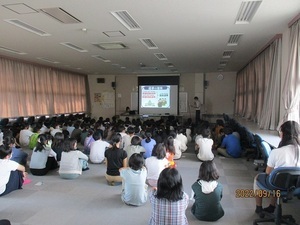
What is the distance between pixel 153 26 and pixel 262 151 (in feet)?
10.1

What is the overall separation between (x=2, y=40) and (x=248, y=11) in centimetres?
569

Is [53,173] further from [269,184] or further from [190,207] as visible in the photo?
[269,184]

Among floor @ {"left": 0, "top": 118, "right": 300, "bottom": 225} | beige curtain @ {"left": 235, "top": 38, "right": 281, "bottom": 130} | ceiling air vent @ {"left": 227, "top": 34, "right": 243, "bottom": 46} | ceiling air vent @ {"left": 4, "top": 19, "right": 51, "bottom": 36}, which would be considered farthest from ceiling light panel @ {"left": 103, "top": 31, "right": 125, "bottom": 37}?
beige curtain @ {"left": 235, "top": 38, "right": 281, "bottom": 130}

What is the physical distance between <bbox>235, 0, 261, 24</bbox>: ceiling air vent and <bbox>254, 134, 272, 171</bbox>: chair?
218 centimetres

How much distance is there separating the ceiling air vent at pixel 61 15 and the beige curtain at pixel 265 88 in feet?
15.1

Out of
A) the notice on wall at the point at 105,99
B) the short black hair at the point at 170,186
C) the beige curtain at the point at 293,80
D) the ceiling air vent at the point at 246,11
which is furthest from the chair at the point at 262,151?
the notice on wall at the point at 105,99

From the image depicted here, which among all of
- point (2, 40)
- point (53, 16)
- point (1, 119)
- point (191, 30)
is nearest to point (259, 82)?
point (191, 30)

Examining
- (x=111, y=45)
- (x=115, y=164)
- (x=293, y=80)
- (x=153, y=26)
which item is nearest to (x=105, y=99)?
(x=111, y=45)

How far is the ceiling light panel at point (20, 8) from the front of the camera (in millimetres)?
3612

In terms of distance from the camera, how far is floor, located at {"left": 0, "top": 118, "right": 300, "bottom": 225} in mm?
2900

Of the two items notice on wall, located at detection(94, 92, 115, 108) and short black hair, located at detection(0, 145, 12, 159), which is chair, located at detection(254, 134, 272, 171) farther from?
notice on wall, located at detection(94, 92, 115, 108)

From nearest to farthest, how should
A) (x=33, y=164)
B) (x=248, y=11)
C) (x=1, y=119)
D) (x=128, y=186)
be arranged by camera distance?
(x=128, y=186) → (x=248, y=11) → (x=33, y=164) → (x=1, y=119)

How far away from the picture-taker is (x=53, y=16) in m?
4.11

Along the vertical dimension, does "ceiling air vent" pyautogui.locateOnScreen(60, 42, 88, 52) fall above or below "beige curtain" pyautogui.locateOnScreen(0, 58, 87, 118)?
above
